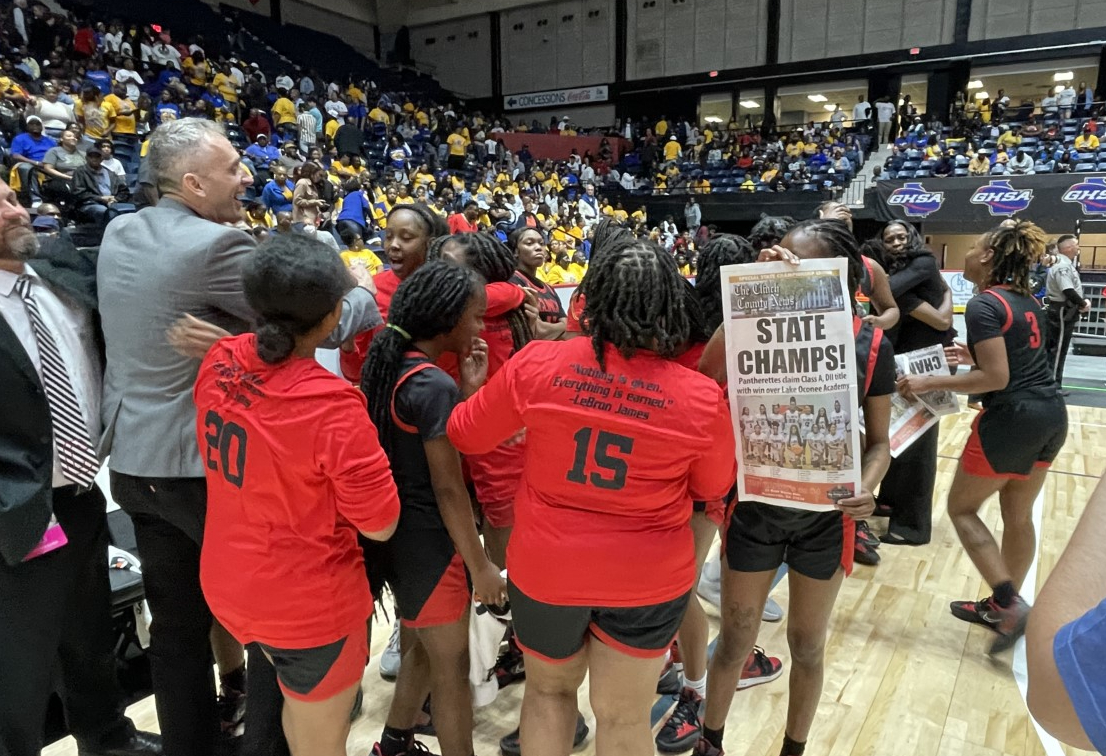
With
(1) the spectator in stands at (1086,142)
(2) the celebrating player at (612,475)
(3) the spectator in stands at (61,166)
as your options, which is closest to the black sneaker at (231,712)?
(2) the celebrating player at (612,475)

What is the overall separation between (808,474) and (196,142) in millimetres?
1677

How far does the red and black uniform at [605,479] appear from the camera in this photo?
1398 mm

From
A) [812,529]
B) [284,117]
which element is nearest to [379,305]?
[812,529]

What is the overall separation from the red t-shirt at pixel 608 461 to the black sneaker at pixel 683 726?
0.98 m

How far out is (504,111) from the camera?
24.8 metres

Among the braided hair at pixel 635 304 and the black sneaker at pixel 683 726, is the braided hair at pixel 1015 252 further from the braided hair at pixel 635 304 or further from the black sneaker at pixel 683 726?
the black sneaker at pixel 683 726

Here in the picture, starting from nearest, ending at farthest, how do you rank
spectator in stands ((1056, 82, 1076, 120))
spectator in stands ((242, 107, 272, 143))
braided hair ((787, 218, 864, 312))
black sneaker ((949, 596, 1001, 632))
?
braided hair ((787, 218, 864, 312)), black sneaker ((949, 596, 1001, 632)), spectator in stands ((242, 107, 272, 143)), spectator in stands ((1056, 82, 1076, 120))

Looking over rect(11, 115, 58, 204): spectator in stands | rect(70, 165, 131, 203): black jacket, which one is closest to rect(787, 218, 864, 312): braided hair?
rect(70, 165, 131, 203): black jacket

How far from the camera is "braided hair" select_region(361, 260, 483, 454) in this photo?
169cm

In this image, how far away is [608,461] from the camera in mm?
1405

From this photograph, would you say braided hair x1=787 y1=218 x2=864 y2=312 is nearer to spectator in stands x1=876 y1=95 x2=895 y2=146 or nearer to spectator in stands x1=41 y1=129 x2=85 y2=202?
spectator in stands x1=41 y1=129 x2=85 y2=202

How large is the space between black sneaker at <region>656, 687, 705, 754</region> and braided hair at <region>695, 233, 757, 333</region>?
122 cm

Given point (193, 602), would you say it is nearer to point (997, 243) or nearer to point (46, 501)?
point (46, 501)

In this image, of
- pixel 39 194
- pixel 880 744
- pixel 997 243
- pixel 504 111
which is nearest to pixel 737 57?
pixel 504 111
